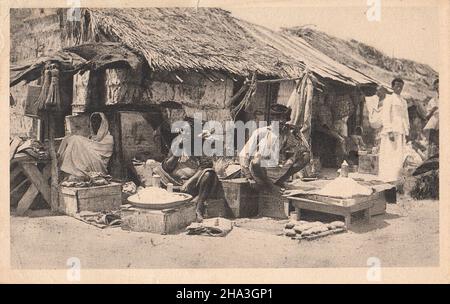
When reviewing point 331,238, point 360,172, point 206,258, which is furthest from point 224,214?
point 360,172

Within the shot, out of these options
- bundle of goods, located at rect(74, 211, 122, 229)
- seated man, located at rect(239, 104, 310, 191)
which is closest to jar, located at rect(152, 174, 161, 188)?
bundle of goods, located at rect(74, 211, 122, 229)

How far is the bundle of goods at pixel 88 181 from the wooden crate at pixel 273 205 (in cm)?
174

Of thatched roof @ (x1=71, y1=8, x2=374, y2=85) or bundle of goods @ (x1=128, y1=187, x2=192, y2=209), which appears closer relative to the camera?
bundle of goods @ (x1=128, y1=187, x2=192, y2=209)

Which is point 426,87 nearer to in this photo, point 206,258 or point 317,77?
point 317,77

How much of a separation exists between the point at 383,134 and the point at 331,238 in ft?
4.52

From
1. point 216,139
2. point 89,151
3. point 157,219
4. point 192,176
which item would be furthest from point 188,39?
point 157,219

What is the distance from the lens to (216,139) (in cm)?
687

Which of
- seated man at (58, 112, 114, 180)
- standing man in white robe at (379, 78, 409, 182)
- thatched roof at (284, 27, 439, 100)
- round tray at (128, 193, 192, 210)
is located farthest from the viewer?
standing man in white robe at (379, 78, 409, 182)

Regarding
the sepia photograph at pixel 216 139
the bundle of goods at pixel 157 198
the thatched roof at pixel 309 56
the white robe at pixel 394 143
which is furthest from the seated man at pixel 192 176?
the white robe at pixel 394 143

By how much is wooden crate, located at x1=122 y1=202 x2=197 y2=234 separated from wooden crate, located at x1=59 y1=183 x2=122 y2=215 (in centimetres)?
23

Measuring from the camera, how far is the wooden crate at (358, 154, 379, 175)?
23.1 ft

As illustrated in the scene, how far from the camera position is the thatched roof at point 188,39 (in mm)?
6648

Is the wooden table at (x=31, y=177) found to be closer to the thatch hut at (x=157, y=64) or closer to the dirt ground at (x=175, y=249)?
the dirt ground at (x=175, y=249)

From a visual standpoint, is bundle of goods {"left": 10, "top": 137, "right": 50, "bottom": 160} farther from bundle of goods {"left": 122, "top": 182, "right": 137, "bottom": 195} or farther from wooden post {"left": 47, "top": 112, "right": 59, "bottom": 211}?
bundle of goods {"left": 122, "top": 182, "right": 137, "bottom": 195}
